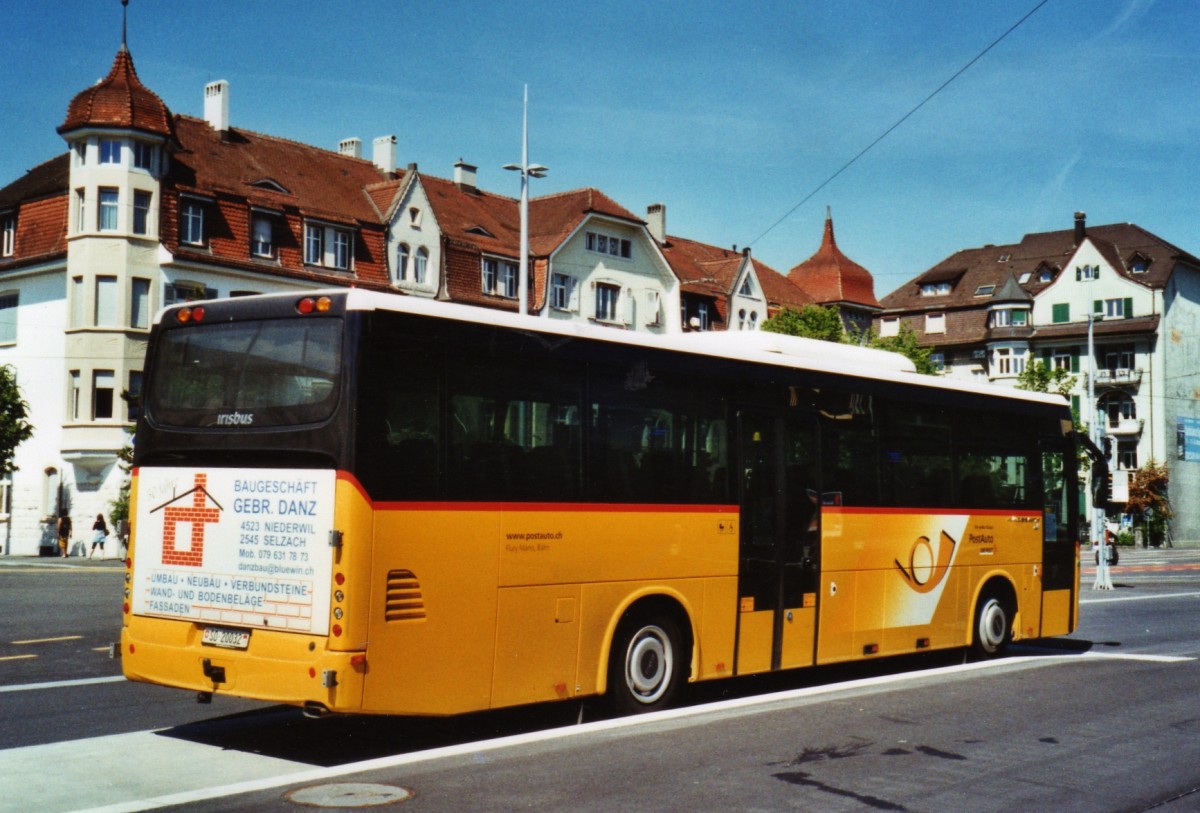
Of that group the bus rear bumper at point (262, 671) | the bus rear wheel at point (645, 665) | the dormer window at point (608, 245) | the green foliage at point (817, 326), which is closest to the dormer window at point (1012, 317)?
the green foliage at point (817, 326)

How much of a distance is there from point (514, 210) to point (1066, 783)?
5607cm

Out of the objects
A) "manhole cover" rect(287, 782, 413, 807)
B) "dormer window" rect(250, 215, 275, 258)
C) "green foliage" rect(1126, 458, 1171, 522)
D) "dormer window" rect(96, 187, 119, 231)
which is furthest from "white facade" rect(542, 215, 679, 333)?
"manhole cover" rect(287, 782, 413, 807)

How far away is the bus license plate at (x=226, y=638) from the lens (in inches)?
340

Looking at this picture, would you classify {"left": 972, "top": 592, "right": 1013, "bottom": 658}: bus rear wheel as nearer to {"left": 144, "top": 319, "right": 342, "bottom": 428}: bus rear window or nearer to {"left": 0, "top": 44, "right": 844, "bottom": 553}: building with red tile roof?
{"left": 144, "top": 319, "right": 342, "bottom": 428}: bus rear window

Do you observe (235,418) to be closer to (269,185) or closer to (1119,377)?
(269,185)

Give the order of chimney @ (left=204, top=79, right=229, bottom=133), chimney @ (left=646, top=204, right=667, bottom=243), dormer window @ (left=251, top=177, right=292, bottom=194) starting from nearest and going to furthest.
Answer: dormer window @ (left=251, top=177, right=292, bottom=194) → chimney @ (left=204, top=79, right=229, bottom=133) → chimney @ (left=646, top=204, right=667, bottom=243)

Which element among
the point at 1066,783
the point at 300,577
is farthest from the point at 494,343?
the point at 1066,783

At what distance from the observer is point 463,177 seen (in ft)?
203

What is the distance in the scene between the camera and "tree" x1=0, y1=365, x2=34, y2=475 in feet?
133

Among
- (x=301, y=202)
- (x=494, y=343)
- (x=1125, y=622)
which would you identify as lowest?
(x=1125, y=622)

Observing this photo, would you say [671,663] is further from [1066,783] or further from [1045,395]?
[1045,395]

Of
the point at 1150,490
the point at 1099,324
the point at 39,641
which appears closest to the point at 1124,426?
the point at 1150,490

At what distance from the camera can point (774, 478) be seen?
38.5ft

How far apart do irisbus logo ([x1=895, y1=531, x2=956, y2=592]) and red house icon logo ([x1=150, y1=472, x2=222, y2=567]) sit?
695cm
